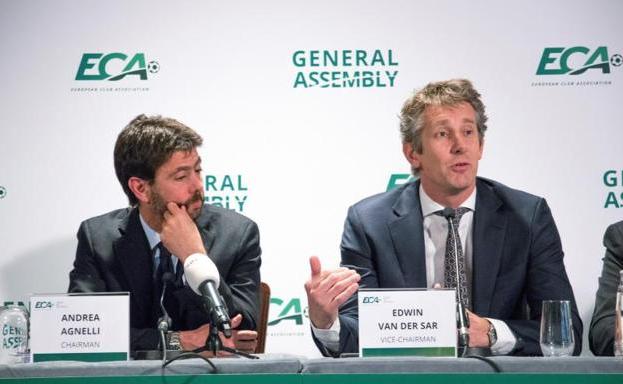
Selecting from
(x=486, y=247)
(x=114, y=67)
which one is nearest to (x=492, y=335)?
(x=486, y=247)

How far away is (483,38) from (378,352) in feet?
7.80

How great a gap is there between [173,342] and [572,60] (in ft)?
8.19

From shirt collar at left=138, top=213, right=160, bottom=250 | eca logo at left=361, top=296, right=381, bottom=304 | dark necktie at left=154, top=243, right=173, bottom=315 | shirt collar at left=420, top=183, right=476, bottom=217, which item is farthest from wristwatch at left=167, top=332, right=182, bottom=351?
shirt collar at left=420, top=183, right=476, bottom=217

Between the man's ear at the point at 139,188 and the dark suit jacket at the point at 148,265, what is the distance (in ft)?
0.24

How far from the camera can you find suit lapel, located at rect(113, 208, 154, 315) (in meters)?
3.88

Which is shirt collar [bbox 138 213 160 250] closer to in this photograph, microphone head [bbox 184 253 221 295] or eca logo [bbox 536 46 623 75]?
microphone head [bbox 184 253 221 295]

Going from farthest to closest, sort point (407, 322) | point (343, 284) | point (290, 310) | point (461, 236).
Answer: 1. point (290, 310)
2. point (461, 236)
3. point (343, 284)
4. point (407, 322)

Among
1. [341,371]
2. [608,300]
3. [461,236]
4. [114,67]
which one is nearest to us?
[341,371]

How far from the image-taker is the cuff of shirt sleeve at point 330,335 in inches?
131

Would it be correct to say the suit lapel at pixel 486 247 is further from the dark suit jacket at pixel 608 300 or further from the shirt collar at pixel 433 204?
the dark suit jacket at pixel 608 300

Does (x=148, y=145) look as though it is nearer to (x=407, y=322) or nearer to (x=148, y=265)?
(x=148, y=265)

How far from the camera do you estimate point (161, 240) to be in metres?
3.97

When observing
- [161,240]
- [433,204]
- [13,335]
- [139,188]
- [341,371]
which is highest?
[139,188]

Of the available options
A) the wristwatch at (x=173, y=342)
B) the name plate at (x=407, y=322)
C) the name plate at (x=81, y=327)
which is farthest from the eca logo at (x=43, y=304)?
the name plate at (x=407, y=322)
